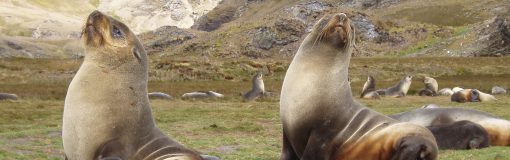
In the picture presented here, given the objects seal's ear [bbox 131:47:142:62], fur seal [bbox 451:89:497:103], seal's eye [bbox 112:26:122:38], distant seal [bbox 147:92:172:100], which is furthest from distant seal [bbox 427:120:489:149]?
distant seal [bbox 147:92:172:100]

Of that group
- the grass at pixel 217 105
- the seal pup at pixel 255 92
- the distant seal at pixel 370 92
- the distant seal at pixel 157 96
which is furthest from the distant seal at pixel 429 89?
the distant seal at pixel 157 96

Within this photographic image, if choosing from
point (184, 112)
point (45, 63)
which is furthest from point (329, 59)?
point (45, 63)

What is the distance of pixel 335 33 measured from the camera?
9727mm

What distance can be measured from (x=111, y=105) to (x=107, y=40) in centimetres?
93

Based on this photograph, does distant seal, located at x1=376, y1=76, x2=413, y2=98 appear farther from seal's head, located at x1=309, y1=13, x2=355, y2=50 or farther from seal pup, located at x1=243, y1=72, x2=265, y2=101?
seal's head, located at x1=309, y1=13, x2=355, y2=50

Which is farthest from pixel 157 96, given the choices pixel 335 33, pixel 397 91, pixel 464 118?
pixel 335 33

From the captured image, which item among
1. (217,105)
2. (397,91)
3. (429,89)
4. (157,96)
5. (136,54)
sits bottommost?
(429,89)

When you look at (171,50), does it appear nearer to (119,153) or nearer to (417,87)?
(417,87)

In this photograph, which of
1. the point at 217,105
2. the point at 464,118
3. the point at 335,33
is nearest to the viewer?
the point at 335,33

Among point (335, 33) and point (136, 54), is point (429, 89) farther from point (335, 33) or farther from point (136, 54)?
point (136, 54)

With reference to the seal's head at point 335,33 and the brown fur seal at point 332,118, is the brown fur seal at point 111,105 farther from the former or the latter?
the seal's head at point 335,33

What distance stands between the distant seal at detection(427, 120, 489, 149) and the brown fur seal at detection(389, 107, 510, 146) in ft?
1.60

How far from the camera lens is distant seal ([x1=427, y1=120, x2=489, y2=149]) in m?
13.1

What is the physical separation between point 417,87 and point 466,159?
1367 inches
